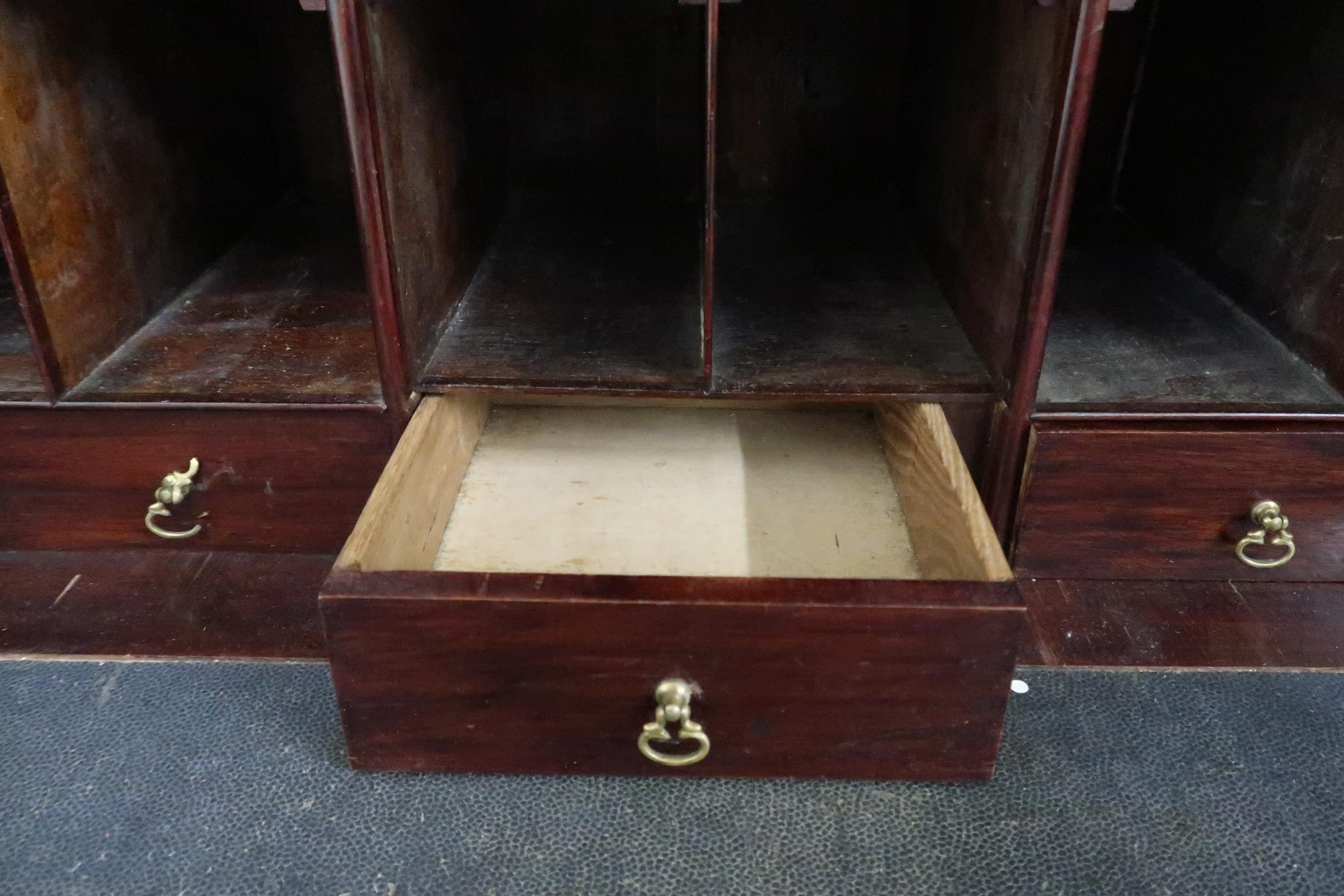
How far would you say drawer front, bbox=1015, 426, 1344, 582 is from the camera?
845 mm

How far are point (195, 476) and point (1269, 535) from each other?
96cm

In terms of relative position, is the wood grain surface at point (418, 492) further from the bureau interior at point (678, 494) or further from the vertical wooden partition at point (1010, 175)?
the vertical wooden partition at point (1010, 175)

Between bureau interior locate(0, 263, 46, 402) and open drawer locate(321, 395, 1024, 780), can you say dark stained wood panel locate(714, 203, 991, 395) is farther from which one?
bureau interior locate(0, 263, 46, 402)

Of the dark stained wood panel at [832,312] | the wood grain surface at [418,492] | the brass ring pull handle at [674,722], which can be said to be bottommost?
the brass ring pull handle at [674,722]

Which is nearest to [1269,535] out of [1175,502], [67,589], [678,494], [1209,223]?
[1175,502]

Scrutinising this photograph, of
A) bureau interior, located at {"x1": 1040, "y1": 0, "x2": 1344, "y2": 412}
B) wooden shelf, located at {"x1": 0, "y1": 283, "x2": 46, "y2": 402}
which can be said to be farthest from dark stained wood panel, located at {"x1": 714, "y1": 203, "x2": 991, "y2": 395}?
wooden shelf, located at {"x1": 0, "y1": 283, "x2": 46, "y2": 402}

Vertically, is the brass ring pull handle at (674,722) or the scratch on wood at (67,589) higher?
the brass ring pull handle at (674,722)

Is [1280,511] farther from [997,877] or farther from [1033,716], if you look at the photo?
[997,877]

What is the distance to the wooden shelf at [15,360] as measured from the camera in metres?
0.88

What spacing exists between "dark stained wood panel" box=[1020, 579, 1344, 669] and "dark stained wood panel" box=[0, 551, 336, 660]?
0.64 m

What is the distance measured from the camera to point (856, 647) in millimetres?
661

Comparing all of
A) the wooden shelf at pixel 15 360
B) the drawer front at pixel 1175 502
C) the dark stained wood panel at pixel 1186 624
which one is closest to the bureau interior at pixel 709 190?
the drawer front at pixel 1175 502

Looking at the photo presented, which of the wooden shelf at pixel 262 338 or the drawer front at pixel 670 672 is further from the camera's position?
the wooden shelf at pixel 262 338

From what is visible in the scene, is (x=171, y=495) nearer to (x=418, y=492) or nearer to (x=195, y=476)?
(x=195, y=476)
